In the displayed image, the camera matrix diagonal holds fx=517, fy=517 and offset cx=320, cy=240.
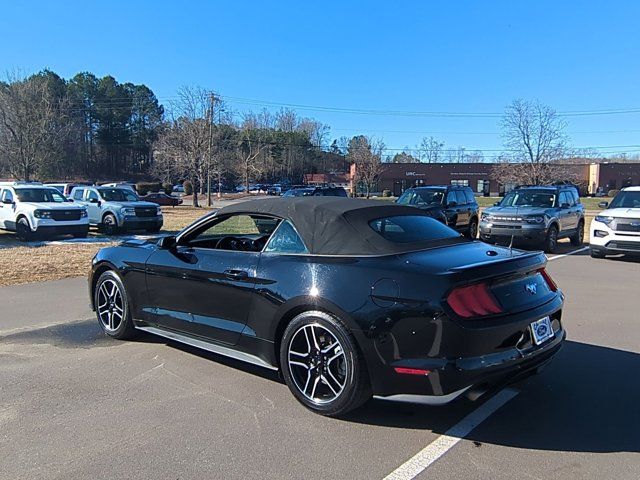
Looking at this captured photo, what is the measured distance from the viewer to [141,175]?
99000mm

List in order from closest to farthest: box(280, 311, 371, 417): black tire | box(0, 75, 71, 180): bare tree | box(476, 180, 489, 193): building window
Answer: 1. box(280, 311, 371, 417): black tire
2. box(0, 75, 71, 180): bare tree
3. box(476, 180, 489, 193): building window

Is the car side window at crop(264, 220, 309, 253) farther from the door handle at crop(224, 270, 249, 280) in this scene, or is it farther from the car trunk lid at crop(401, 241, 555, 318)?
the car trunk lid at crop(401, 241, 555, 318)

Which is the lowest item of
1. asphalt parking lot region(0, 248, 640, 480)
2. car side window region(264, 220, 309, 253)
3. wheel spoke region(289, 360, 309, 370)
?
asphalt parking lot region(0, 248, 640, 480)

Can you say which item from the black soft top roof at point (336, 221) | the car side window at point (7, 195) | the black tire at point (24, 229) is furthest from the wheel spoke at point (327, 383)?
the car side window at point (7, 195)

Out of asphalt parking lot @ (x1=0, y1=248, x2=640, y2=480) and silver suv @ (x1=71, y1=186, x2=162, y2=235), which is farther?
silver suv @ (x1=71, y1=186, x2=162, y2=235)

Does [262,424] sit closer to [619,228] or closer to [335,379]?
[335,379]

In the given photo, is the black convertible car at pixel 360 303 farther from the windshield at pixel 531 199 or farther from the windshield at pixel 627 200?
the windshield at pixel 531 199

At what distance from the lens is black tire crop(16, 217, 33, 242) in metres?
16.0

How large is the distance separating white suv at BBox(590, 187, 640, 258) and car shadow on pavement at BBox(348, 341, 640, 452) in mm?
8360

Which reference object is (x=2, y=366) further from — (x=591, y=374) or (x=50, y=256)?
(x=50, y=256)

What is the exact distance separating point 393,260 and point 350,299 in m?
0.44

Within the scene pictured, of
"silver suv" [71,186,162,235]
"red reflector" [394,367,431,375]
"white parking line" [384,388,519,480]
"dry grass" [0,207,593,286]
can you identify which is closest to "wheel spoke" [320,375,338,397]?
"red reflector" [394,367,431,375]

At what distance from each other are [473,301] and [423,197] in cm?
1455

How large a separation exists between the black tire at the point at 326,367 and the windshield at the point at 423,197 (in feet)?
45.7
